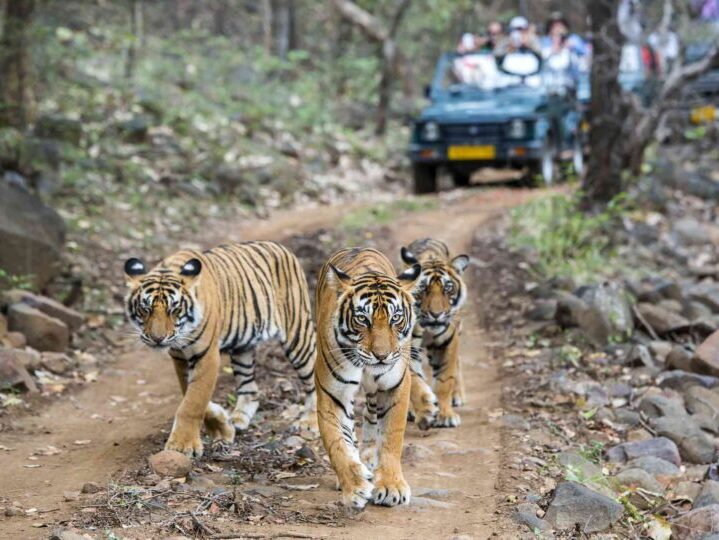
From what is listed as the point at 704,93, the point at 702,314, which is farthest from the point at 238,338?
the point at 704,93

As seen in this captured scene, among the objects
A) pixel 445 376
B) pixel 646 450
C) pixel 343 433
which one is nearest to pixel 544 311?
pixel 646 450

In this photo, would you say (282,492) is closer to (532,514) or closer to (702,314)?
(532,514)

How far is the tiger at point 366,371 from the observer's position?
4.86 metres

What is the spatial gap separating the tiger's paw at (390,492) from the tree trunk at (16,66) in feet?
29.8

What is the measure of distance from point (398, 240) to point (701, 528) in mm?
7257

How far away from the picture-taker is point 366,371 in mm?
5098

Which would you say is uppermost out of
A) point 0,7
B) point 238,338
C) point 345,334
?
point 0,7

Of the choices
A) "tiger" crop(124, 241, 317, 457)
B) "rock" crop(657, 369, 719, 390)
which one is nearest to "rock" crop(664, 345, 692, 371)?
"rock" crop(657, 369, 719, 390)

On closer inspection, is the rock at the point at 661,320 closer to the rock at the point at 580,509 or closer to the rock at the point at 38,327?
the rock at the point at 580,509

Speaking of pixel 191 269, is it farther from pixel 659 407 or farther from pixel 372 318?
pixel 659 407

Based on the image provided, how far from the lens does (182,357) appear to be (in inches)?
235

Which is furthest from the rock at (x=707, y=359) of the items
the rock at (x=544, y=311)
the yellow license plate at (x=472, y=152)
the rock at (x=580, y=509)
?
the yellow license plate at (x=472, y=152)

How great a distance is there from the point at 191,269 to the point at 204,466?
1.08 m

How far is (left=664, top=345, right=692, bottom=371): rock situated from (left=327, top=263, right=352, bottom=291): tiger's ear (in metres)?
4.37
